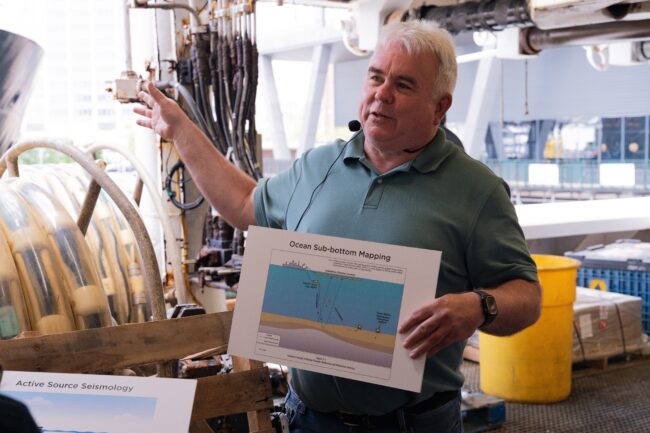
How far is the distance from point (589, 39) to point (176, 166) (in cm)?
340

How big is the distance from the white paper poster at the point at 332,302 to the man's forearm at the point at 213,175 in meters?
0.41

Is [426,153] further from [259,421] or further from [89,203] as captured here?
[89,203]

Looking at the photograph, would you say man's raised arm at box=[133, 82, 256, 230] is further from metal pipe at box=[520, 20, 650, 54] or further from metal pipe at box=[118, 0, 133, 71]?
metal pipe at box=[520, 20, 650, 54]

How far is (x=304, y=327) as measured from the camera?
1.77m

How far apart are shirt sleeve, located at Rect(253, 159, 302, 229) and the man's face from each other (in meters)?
0.28

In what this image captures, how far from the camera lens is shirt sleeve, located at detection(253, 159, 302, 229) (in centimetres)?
214

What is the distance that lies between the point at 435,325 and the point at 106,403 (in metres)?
0.70

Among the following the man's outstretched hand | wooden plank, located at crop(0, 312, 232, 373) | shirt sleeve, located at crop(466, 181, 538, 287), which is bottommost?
wooden plank, located at crop(0, 312, 232, 373)

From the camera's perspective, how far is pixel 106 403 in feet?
5.05

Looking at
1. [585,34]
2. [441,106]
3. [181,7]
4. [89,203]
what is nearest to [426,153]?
[441,106]

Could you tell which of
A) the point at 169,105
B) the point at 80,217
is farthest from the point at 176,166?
the point at 169,105

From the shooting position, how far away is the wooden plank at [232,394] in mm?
1937

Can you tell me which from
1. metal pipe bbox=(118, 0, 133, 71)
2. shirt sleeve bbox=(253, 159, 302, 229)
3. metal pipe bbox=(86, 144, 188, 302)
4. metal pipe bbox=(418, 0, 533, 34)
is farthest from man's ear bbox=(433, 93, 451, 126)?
metal pipe bbox=(418, 0, 533, 34)

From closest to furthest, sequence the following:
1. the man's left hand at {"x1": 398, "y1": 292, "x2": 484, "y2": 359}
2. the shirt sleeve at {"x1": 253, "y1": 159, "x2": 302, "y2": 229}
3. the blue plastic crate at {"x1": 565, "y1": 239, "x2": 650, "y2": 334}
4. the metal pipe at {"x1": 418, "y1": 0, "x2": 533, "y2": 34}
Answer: the man's left hand at {"x1": 398, "y1": 292, "x2": 484, "y2": 359} → the shirt sleeve at {"x1": 253, "y1": 159, "x2": 302, "y2": 229} → the metal pipe at {"x1": 418, "y1": 0, "x2": 533, "y2": 34} → the blue plastic crate at {"x1": 565, "y1": 239, "x2": 650, "y2": 334}
